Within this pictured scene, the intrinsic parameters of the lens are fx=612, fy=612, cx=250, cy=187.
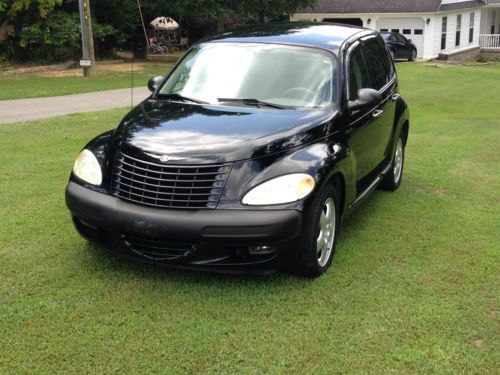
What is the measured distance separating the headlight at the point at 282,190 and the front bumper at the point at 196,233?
8 centimetres

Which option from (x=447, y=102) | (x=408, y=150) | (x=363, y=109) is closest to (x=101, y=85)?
(x=447, y=102)

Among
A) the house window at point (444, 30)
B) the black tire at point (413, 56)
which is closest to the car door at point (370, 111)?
the black tire at point (413, 56)

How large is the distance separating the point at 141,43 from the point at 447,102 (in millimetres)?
17857

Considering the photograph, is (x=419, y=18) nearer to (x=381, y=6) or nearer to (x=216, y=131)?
(x=381, y=6)

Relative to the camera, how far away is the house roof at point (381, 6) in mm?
33897

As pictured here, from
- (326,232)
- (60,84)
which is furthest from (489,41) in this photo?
(326,232)

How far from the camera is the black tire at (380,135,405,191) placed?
264 inches

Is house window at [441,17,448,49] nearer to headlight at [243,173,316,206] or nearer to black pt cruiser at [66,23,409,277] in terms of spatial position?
black pt cruiser at [66,23,409,277]

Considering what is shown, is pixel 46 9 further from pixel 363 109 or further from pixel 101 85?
pixel 363 109

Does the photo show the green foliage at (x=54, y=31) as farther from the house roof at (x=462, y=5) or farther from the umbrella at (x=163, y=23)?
the house roof at (x=462, y=5)

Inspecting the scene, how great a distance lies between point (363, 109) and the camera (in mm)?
5340

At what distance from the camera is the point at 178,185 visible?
13.3ft

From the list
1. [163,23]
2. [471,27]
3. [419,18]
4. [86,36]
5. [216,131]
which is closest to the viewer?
[216,131]

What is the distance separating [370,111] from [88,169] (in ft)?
8.44
